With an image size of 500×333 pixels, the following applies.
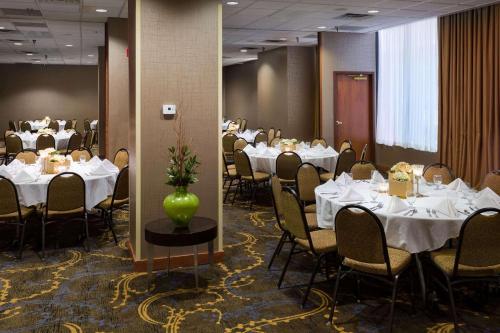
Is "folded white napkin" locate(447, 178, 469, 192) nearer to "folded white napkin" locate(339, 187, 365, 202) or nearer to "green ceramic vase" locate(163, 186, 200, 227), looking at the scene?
"folded white napkin" locate(339, 187, 365, 202)

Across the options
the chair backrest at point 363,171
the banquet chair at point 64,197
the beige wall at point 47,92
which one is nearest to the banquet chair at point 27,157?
the banquet chair at point 64,197

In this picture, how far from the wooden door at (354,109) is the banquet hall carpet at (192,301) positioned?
254 inches

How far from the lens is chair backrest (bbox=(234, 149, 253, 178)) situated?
7.48 meters

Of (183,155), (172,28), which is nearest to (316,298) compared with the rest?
(183,155)

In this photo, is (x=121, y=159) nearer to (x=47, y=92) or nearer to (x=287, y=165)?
(x=287, y=165)

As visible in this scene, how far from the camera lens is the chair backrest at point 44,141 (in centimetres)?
1083

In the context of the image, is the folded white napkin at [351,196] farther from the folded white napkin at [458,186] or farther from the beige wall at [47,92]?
the beige wall at [47,92]

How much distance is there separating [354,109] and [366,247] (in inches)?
325

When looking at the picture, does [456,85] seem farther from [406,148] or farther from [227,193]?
[227,193]

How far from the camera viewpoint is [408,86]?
10.4m

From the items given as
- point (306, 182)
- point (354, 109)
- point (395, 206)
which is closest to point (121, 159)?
point (306, 182)

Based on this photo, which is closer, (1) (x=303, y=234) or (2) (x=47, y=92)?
(1) (x=303, y=234)

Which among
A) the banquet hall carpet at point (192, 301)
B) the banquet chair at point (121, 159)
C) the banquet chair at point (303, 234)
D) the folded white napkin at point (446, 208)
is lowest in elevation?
the banquet hall carpet at point (192, 301)

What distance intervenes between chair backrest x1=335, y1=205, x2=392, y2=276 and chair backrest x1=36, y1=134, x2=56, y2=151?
9.07 metres
